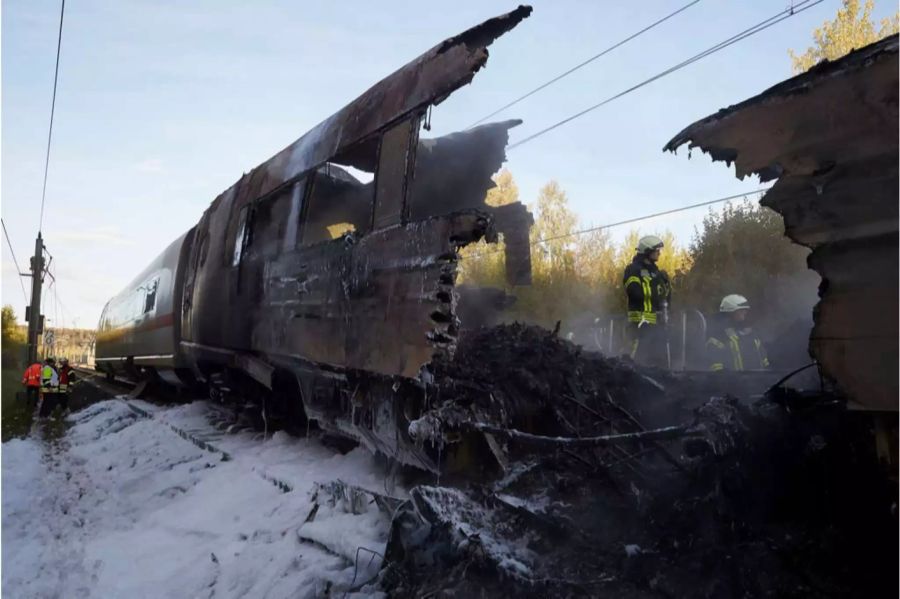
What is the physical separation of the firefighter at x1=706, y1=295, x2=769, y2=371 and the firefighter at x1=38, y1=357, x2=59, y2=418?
1299 cm

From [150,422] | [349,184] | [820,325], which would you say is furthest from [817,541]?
[150,422]

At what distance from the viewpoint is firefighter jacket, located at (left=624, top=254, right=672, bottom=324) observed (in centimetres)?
660

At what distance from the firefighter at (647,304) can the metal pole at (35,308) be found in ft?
71.0

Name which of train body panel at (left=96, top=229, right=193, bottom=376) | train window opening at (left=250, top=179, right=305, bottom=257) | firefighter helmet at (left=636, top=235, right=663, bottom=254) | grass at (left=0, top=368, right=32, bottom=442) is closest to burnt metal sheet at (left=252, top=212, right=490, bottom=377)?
train window opening at (left=250, top=179, right=305, bottom=257)

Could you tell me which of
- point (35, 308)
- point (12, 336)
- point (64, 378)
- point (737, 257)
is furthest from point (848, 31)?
point (12, 336)

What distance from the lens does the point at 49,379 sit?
43.6 ft

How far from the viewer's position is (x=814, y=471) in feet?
9.63

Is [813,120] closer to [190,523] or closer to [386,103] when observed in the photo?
[386,103]

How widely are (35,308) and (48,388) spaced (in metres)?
11.7

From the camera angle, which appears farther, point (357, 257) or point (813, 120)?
point (357, 257)

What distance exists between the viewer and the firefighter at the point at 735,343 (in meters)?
6.95

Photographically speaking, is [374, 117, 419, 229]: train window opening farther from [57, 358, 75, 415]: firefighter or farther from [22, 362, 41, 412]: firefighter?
[22, 362, 41, 412]: firefighter

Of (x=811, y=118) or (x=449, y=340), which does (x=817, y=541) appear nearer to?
(x=811, y=118)

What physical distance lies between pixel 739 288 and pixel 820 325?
17.5 metres
